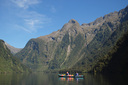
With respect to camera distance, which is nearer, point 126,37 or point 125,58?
point 125,58

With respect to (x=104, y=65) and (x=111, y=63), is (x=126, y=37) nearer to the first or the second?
(x=111, y=63)

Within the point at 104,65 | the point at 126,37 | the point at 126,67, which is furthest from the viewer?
the point at 104,65

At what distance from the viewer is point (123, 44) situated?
6447 inches

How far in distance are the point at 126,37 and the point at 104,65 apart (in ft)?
160

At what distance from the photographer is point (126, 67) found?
130m

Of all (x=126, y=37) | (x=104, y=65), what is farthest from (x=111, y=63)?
(x=126, y=37)

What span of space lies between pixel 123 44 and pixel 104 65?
4301cm

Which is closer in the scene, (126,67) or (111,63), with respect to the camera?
(126,67)

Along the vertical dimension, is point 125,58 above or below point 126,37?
below

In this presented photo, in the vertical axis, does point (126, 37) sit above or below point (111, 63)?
above

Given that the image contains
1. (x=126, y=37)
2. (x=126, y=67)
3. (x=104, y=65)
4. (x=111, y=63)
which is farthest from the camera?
(x=104, y=65)

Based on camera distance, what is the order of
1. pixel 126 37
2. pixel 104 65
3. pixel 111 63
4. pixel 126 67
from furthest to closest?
pixel 104 65, pixel 111 63, pixel 126 37, pixel 126 67

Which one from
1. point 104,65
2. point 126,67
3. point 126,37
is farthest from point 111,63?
point 126,67

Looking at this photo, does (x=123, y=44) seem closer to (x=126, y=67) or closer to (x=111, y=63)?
(x=111, y=63)
